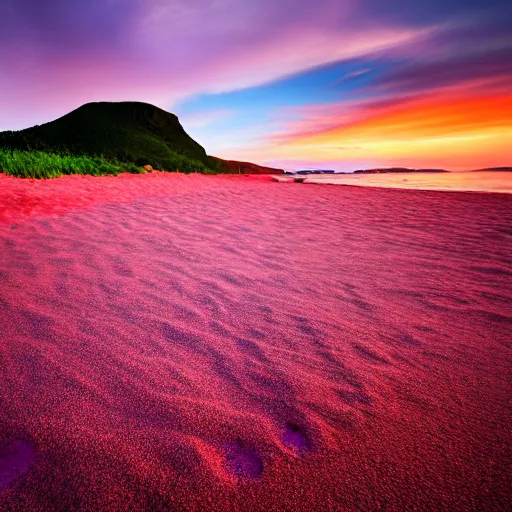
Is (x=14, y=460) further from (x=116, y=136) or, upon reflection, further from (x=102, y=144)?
(x=116, y=136)

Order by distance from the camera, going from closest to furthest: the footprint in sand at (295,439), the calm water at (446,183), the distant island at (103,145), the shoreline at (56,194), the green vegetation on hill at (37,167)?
1. the footprint in sand at (295,439)
2. the shoreline at (56,194)
3. the green vegetation on hill at (37,167)
4. the distant island at (103,145)
5. the calm water at (446,183)

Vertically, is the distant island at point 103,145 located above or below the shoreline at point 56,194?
above

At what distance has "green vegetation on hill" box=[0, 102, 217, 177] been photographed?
980 cm

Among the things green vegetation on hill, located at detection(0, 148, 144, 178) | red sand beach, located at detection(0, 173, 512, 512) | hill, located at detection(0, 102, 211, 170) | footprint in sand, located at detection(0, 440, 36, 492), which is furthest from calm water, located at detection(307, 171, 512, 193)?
hill, located at detection(0, 102, 211, 170)

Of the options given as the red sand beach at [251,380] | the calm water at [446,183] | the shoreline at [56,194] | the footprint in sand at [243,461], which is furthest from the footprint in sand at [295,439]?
the calm water at [446,183]

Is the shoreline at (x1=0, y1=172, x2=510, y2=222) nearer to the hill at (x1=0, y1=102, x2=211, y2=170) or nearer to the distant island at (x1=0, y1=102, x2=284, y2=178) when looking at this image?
the distant island at (x1=0, y1=102, x2=284, y2=178)

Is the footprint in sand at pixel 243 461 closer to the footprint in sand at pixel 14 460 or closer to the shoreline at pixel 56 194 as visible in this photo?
the footprint in sand at pixel 14 460

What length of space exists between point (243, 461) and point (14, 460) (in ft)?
2.86

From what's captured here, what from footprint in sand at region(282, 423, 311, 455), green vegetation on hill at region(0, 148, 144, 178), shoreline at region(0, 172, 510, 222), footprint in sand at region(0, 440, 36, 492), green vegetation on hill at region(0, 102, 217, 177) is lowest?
footprint in sand at region(282, 423, 311, 455)

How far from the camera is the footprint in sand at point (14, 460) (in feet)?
3.26

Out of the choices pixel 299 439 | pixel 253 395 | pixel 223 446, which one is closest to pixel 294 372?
pixel 253 395

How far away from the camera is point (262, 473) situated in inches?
41.6

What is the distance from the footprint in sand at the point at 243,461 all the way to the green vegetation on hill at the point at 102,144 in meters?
9.76

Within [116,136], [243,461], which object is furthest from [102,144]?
[243,461]
